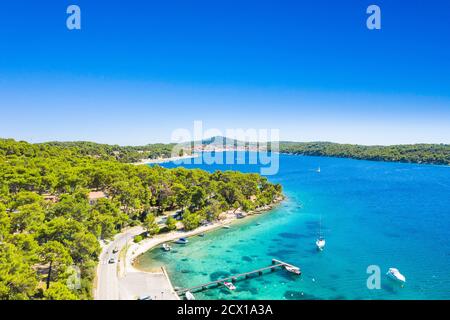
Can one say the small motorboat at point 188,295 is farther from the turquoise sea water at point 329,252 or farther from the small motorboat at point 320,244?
the small motorboat at point 320,244

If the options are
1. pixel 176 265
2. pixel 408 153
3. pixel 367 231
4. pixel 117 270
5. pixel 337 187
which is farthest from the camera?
pixel 408 153

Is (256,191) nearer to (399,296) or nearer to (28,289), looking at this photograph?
(399,296)

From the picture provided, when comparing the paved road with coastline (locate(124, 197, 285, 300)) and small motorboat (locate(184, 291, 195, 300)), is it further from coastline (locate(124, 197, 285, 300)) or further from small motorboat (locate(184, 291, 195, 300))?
small motorboat (locate(184, 291, 195, 300))

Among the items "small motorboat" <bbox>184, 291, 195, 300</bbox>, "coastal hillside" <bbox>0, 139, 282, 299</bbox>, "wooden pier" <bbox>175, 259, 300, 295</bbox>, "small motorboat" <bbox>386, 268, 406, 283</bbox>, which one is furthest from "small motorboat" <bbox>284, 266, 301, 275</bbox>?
"coastal hillside" <bbox>0, 139, 282, 299</bbox>

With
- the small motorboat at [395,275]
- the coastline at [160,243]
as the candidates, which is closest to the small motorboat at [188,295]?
the coastline at [160,243]

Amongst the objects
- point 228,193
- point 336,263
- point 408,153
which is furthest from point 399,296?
point 408,153

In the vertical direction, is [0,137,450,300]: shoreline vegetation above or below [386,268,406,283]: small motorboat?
above

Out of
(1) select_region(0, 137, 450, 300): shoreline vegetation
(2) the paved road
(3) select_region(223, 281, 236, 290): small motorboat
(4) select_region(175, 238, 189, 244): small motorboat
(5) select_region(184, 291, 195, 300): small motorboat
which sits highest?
(1) select_region(0, 137, 450, 300): shoreline vegetation
